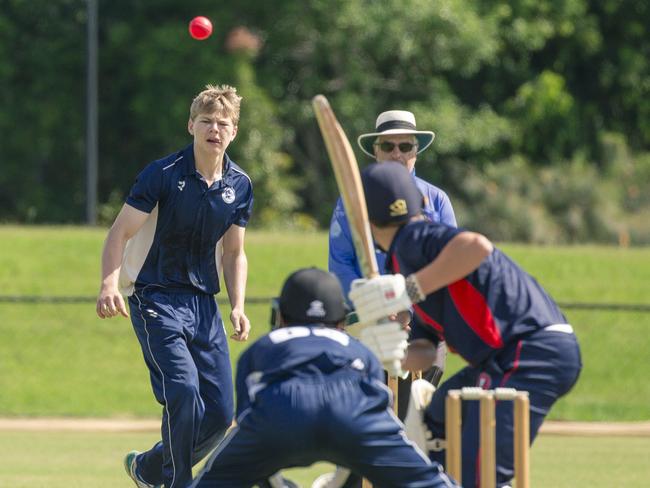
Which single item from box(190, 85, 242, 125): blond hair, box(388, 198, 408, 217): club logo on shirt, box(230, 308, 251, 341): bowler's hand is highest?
box(190, 85, 242, 125): blond hair

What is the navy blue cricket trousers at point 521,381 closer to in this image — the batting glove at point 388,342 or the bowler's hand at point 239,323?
the batting glove at point 388,342

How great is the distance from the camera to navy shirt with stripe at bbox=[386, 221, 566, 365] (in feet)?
18.0

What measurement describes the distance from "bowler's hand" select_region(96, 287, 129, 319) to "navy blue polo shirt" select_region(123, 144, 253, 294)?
410 millimetres

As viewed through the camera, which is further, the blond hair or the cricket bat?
the blond hair

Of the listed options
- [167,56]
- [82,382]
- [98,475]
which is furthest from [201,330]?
[167,56]

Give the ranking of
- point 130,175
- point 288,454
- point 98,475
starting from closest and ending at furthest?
point 288,454, point 98,475, point 130,175

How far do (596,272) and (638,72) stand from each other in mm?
11950

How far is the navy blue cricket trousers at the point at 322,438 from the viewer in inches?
197

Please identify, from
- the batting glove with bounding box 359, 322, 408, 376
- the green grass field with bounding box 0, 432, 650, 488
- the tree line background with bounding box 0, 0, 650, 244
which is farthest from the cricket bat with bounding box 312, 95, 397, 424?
the tree line background with bounding box 0, 0, 650, 244

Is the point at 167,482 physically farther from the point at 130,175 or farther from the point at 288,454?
the point at 130,175

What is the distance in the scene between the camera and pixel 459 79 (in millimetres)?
30156

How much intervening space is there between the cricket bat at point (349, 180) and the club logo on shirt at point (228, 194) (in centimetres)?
193

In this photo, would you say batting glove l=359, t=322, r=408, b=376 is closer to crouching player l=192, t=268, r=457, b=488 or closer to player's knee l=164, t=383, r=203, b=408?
crouching player l=192, t=268, r=457, b=488

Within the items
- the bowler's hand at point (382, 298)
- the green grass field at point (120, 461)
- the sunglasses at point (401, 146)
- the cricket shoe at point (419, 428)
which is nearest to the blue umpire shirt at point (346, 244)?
the sunglasses at point (401, 146)
